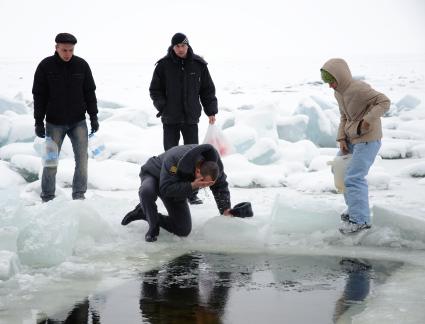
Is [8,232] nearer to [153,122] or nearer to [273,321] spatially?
[273,321]

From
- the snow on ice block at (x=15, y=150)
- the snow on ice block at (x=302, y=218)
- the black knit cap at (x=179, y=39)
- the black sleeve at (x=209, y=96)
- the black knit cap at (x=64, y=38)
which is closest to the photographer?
the snow on ice block at (x=302, y=218)

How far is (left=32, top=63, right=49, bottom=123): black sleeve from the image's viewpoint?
19.6 feet

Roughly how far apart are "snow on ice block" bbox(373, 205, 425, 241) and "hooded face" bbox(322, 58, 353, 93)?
0.97m

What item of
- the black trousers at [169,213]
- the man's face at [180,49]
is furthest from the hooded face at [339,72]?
the man's face at [180,49]

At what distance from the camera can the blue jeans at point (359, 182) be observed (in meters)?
4.92

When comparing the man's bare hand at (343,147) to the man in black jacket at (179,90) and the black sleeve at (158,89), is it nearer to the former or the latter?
the man in black jacket at (179,90)

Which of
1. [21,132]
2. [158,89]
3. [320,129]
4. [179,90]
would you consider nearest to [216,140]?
[179,90]

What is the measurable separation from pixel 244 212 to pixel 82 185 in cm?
180

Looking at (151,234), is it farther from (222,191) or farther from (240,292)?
(240,292)

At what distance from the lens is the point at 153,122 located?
47.3 feet

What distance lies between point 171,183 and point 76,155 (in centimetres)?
166

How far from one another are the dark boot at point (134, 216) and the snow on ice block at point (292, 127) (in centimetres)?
659

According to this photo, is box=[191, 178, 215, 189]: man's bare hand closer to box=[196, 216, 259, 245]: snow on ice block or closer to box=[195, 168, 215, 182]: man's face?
box=[195, 168, 215, 182]: man's face

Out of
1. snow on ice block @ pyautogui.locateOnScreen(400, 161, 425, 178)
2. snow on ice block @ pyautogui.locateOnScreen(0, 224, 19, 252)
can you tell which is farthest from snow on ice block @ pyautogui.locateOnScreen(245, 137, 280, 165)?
snow on ice block @ pyautogui.locateOnScreen(0, 224, 19, 252)
